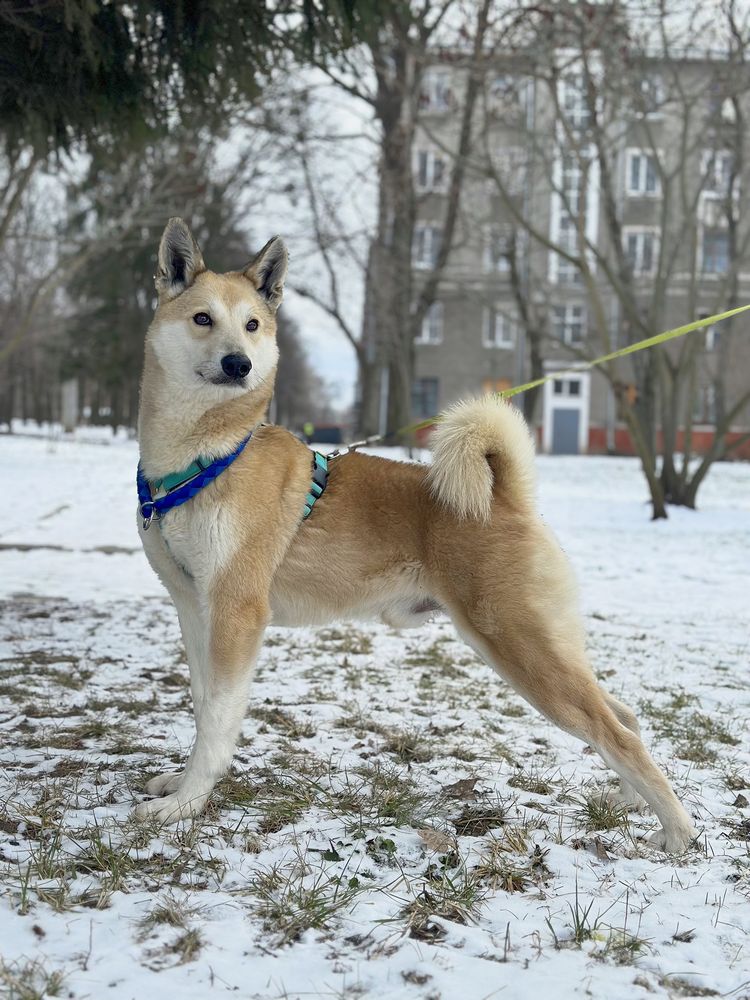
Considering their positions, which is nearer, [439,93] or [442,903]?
[442,903]

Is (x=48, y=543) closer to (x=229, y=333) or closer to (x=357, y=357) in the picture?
(x=229, y=333)

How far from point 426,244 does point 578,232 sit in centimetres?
2176

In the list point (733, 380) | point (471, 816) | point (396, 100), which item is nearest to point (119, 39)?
point (471, 816)

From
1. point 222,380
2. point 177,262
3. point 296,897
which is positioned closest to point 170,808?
point 296,897

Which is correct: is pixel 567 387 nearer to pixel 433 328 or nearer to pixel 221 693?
pixel 433 328

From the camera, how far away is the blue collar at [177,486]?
321 centimetres

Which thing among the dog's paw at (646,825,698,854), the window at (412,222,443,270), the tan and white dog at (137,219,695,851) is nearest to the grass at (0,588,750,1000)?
the dog's paw at (646,825,698,854)

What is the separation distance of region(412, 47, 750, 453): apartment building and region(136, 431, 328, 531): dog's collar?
914 centimetres

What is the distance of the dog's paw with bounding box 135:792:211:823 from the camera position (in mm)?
2980

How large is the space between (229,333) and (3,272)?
30.2 m

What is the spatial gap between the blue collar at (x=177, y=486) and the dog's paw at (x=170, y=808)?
0.97 meters

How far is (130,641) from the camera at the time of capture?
5703 mm

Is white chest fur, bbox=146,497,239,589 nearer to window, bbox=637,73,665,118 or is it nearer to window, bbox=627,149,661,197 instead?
window, bbox=637,73,665,118

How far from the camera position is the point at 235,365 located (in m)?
3.23
